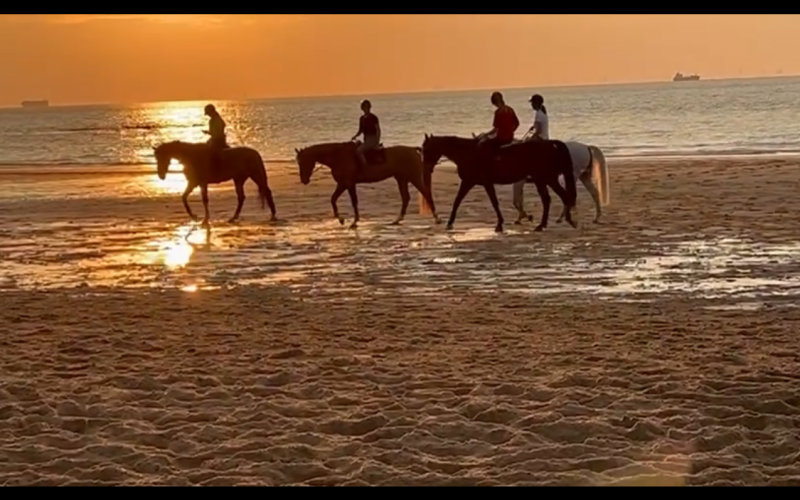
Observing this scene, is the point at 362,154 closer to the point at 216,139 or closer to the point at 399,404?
the point at 216,139

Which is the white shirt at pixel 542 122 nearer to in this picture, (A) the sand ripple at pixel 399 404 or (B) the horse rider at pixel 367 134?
(B) the horse rider at pixel 367 134

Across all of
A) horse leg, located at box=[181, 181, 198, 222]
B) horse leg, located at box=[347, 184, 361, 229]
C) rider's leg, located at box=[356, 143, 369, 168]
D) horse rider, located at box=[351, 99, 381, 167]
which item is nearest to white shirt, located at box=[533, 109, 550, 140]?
horse rider, located at box=[351, 99, 381, 167]

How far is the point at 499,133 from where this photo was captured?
14117mm

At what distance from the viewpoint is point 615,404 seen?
5.37 meters

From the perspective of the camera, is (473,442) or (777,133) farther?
(777,133)

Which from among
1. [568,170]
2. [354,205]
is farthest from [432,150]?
[568,170]

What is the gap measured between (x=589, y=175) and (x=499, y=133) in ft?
5.99

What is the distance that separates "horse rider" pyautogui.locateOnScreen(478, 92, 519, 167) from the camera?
13828 millimetres

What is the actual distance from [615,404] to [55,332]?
4852 millimetres

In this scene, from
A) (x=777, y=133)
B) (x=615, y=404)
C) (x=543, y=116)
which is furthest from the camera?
(x=777, y=133)
